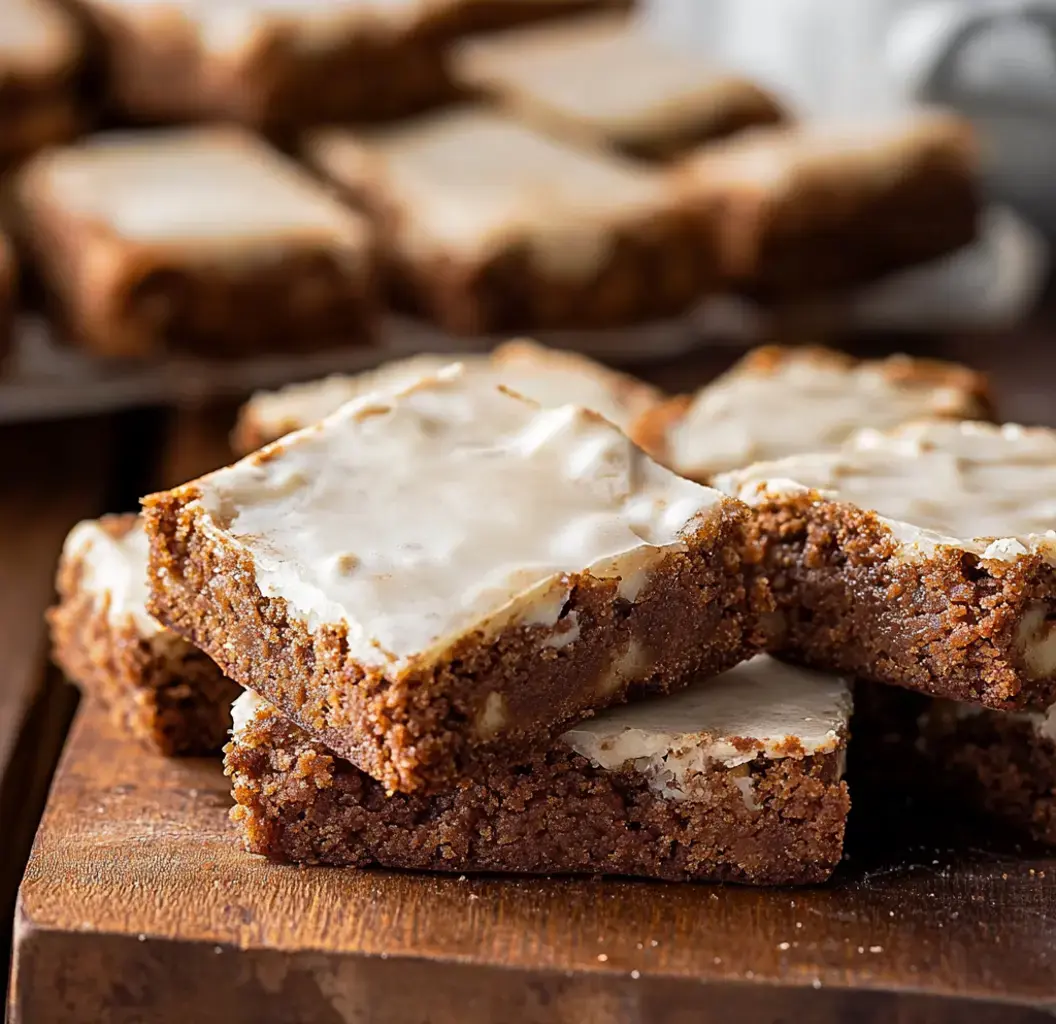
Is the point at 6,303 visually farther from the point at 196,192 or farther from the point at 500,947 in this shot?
the point at 500,947

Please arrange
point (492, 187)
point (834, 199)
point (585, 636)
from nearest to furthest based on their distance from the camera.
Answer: point (585, 636)
point (492, 187)
point (834, 199)

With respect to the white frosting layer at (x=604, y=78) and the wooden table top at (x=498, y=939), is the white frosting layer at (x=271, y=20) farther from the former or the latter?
the wooden table top at (x=498, y=939)

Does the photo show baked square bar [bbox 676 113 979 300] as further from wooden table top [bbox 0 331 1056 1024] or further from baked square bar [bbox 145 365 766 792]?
wooden table top [bbox 0 331 1056 1024]

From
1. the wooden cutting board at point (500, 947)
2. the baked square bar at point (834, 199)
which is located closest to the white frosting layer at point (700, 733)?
the wooden cutting board at point (500, 947)

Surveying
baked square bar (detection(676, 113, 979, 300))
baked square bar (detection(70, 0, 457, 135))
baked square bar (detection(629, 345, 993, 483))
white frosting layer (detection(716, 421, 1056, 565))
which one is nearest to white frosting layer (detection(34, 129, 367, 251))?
baked square bar (detection(70, 0, 457, 135))

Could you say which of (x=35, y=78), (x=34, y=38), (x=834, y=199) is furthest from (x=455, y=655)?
(x=34, y=38)
